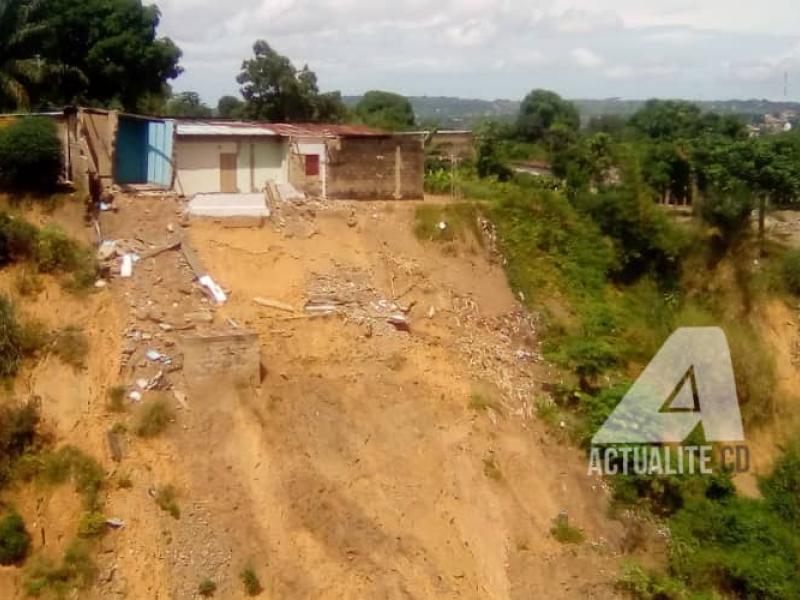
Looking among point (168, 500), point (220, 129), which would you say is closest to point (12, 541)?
point (168, 500)

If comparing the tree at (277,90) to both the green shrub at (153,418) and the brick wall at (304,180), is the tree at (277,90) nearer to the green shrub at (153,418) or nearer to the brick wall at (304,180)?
the brick wall at (304,180)

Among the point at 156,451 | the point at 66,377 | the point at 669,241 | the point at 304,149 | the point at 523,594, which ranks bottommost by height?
the point at 523,594

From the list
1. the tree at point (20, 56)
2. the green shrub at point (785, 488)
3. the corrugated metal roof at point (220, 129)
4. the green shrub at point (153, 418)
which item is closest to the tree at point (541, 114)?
the corrugated metal roof at point (220, 129)

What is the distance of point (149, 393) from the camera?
11.8 m

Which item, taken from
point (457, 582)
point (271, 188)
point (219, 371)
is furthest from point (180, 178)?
point (457, 582)

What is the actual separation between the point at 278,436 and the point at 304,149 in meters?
6.14

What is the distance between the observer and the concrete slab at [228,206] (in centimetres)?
1447

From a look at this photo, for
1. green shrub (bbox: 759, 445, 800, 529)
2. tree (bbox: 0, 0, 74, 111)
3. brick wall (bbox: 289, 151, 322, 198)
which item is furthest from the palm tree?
green shrub (bbox: 759, 445, 800, 529)

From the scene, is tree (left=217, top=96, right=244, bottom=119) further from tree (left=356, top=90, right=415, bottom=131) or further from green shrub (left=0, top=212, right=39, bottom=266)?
green shrub (left=0, top=212, right=39, bottom=266)

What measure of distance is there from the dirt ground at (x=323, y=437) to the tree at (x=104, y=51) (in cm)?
560

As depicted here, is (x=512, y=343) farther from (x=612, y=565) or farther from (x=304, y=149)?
(x=304, y=149)

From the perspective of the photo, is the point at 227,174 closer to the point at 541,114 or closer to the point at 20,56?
the point at 20,56

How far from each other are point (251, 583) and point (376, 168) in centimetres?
811

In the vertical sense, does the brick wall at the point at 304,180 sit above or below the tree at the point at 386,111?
below
